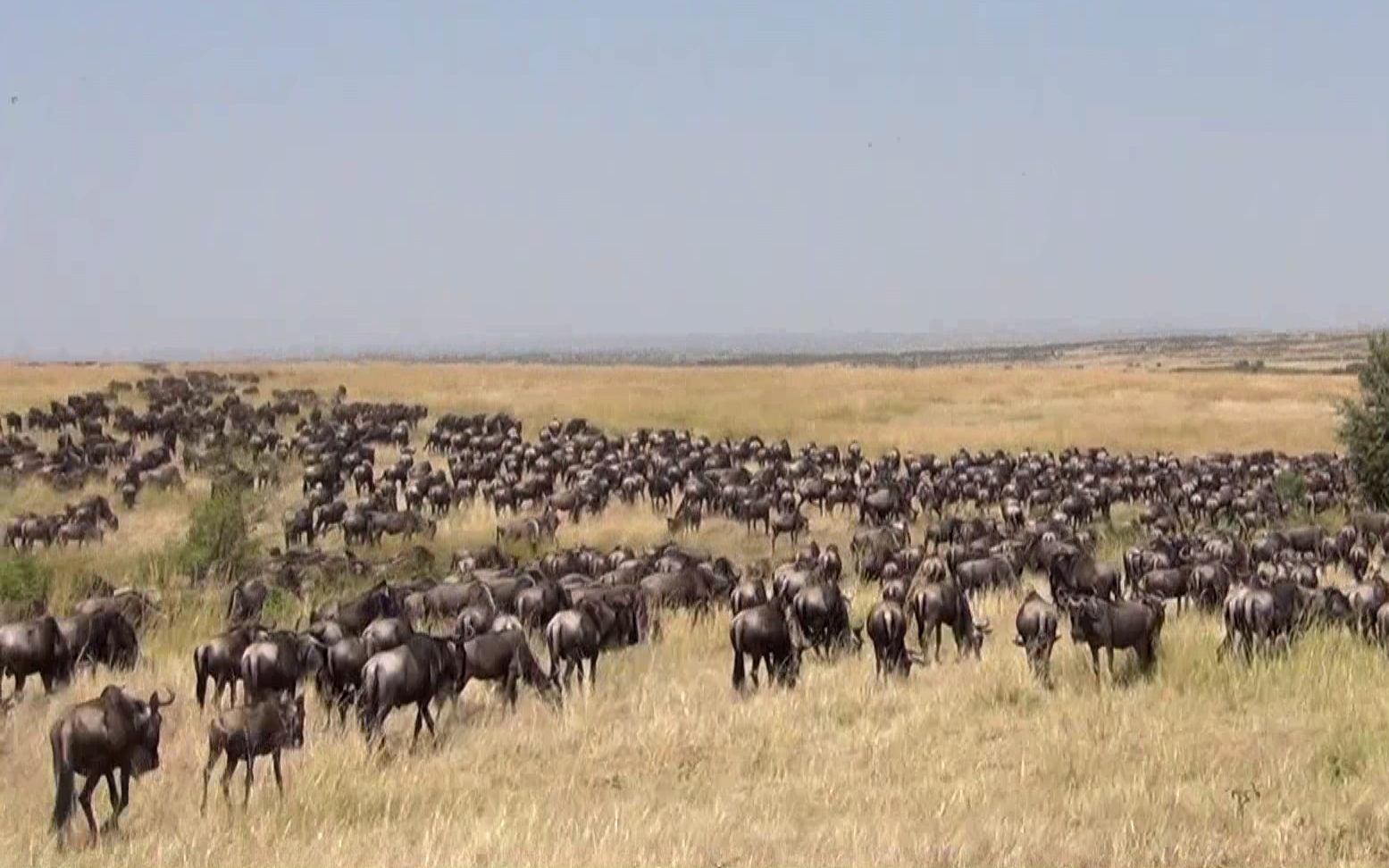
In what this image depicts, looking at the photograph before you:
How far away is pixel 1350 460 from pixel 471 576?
812 inches

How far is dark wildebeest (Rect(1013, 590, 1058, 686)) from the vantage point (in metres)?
13.4

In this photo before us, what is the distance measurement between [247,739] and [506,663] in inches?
128

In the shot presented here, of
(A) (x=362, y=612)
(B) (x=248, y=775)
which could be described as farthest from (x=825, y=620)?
(B) (x=248, y=775)

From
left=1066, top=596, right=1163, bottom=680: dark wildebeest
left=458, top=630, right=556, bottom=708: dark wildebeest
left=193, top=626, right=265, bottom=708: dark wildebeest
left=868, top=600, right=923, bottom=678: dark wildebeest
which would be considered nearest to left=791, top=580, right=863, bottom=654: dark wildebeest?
left=868, top=600, right=923, bottom=678: dark wildebeest

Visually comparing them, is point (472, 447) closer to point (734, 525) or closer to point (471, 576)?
point (734, 525)

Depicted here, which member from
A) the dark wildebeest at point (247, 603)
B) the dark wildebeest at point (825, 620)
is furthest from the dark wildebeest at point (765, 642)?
the dark wildebeest at point (247, 603)

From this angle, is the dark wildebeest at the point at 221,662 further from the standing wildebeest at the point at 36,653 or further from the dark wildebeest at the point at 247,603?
the dark wildebeest at the point at 247,603

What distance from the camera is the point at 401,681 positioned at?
11992mm

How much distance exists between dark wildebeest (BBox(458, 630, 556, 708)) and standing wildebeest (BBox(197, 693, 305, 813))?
2489 mm

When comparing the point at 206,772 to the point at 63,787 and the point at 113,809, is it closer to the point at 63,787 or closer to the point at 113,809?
the point at 113,809

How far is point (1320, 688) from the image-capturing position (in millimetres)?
12023

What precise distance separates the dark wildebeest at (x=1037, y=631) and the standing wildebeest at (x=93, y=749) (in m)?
7.85

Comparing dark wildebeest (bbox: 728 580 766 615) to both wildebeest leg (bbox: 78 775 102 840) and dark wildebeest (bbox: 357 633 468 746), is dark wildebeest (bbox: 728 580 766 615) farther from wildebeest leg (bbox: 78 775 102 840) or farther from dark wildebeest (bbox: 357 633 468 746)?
wildebeest leg (bbox: 78 775 102 840)

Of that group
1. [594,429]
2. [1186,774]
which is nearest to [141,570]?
[1186,774]
